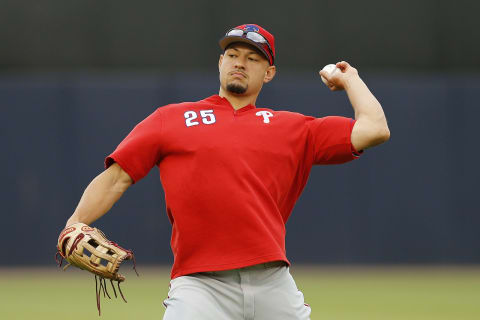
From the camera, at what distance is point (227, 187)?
3.95 metres

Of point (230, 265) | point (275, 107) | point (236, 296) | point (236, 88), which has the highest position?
point (236, 88)

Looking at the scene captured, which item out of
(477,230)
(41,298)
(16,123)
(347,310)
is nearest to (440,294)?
(347,310)

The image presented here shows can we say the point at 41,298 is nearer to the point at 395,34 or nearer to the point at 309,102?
the point at 309,102

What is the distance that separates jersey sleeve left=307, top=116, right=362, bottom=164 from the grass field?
13.1 feet

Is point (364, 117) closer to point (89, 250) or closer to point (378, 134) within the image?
point (378, 134)

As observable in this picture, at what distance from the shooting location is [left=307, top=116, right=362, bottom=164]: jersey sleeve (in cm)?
414

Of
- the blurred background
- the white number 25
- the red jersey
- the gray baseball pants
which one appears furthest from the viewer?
the blurred background

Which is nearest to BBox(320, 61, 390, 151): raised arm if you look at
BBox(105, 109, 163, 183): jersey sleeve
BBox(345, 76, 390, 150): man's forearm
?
BBox(345, 76, 390, 150): man's forearm

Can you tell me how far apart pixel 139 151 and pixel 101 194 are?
255 mm

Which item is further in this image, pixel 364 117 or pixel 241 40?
pixel 241 40

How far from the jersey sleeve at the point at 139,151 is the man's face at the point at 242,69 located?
0.44 m

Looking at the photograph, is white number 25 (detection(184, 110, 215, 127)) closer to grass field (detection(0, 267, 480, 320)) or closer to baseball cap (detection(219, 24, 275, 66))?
baseball cap (detection(219, 24, 275, 66))

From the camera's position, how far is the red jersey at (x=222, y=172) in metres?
3.94

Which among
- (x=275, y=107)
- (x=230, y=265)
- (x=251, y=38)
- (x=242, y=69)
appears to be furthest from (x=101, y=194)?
(x=275, y=107)
